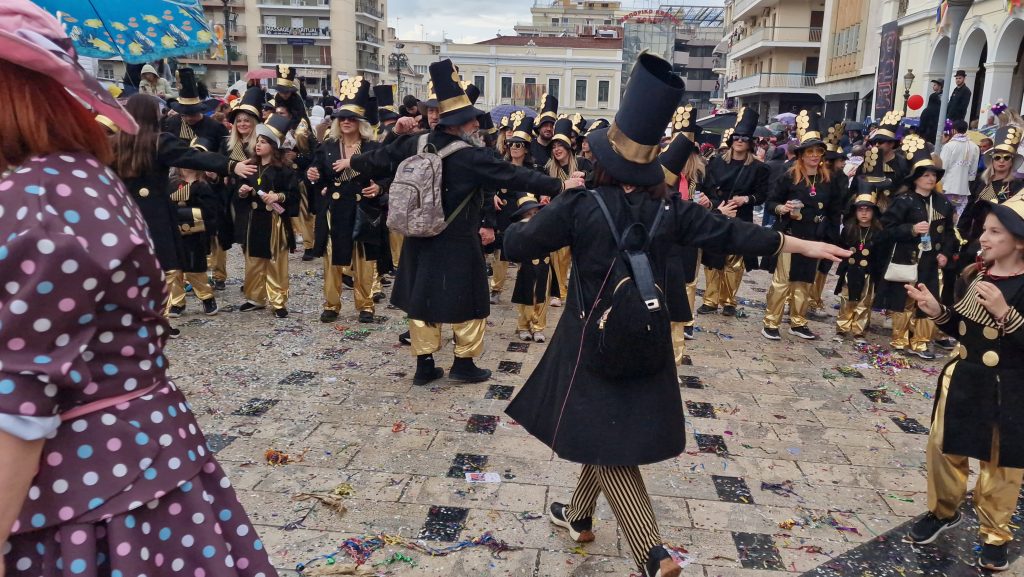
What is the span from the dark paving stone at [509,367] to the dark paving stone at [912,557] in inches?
126

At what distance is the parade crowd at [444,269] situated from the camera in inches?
56.9

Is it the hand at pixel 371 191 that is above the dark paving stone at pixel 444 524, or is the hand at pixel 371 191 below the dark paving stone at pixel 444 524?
above

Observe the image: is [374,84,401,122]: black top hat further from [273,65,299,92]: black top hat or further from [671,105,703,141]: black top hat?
[671,105,703,141]: black top hat

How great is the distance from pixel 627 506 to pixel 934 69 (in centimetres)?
2441

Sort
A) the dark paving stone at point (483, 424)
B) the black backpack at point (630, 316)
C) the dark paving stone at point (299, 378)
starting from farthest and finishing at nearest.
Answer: the dark paving stone at point (299, 378) → the dark paving stone at point (483, 424) → the black backpack at point (630, 316)

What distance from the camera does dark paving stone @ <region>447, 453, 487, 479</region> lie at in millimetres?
4219

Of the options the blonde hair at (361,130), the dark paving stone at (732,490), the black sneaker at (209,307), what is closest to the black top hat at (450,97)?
the blonde hair at (361,130)

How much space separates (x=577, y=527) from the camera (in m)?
3.49

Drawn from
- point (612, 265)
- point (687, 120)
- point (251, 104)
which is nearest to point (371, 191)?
point (251, 104)

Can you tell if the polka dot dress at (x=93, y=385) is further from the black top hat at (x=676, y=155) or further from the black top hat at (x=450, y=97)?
the black top hat at (x=676, y=155)

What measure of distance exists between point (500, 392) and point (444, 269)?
110 cm

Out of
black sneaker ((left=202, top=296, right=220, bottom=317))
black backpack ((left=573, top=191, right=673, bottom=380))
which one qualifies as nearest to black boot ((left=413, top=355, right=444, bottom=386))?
black backpack ((left=573, top=191, right=673, bottom=380))

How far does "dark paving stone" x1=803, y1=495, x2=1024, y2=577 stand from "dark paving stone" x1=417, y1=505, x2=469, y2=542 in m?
1.71

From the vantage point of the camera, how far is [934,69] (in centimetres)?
2219
